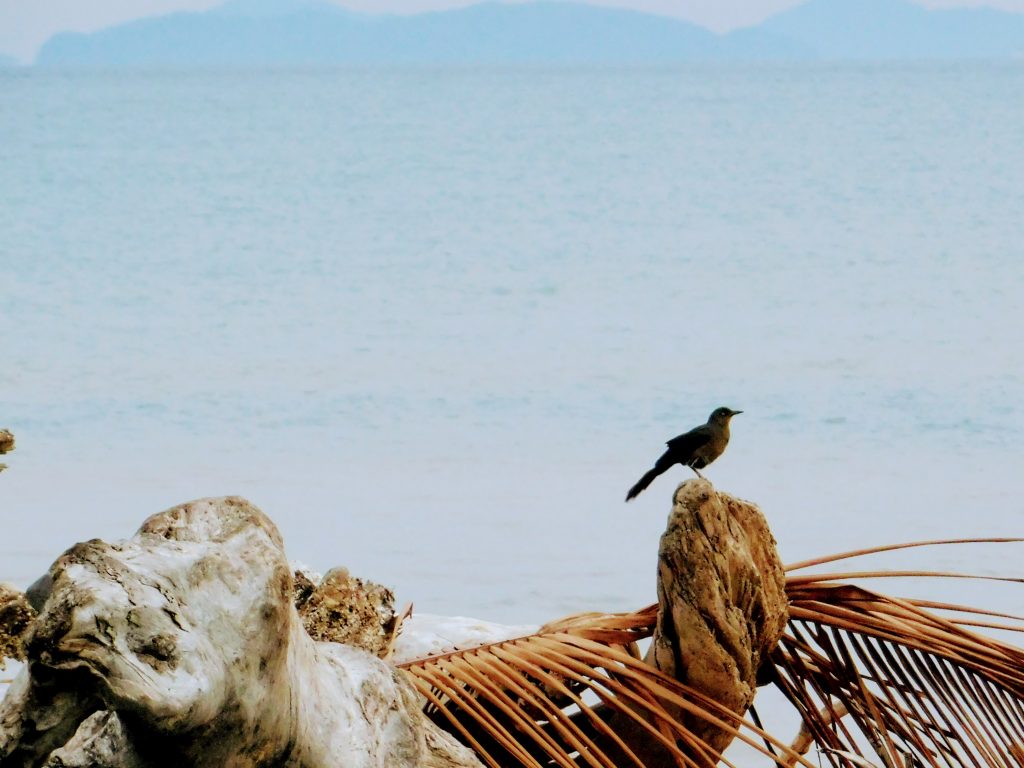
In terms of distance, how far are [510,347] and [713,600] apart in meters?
7.41

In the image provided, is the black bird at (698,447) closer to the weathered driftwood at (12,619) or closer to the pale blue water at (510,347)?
the weathered driftwood at (12,619)

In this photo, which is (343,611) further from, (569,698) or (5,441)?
(5,441)

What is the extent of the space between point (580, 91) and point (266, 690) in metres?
33.0

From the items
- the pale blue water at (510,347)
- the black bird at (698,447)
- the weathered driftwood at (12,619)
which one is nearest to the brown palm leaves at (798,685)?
the black bird at (698,447)

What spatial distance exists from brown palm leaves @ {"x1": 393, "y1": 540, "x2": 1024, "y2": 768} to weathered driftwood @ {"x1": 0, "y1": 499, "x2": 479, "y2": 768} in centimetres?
43

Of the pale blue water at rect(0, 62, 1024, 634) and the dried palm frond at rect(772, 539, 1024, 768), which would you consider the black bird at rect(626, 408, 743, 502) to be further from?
the pale blue water at rect(0, 62, 1024, 634)

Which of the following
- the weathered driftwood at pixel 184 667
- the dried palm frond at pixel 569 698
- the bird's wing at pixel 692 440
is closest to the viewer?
the weathered driftwood at pixel 184 667

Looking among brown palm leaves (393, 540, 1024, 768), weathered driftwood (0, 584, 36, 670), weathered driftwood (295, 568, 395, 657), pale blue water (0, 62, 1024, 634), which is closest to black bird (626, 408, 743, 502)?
brown palm leaves (393, 540, 1024, 768)

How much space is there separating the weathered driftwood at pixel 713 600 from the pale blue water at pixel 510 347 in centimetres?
324

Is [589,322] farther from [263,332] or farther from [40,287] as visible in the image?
[40,287]

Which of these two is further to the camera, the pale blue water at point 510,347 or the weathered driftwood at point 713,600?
the pale blue water at point 510,347

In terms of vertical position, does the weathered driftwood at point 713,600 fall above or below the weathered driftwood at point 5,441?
below

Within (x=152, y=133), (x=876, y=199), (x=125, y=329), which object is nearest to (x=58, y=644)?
(x=125, y=329)

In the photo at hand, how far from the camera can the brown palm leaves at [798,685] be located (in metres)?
1.64
